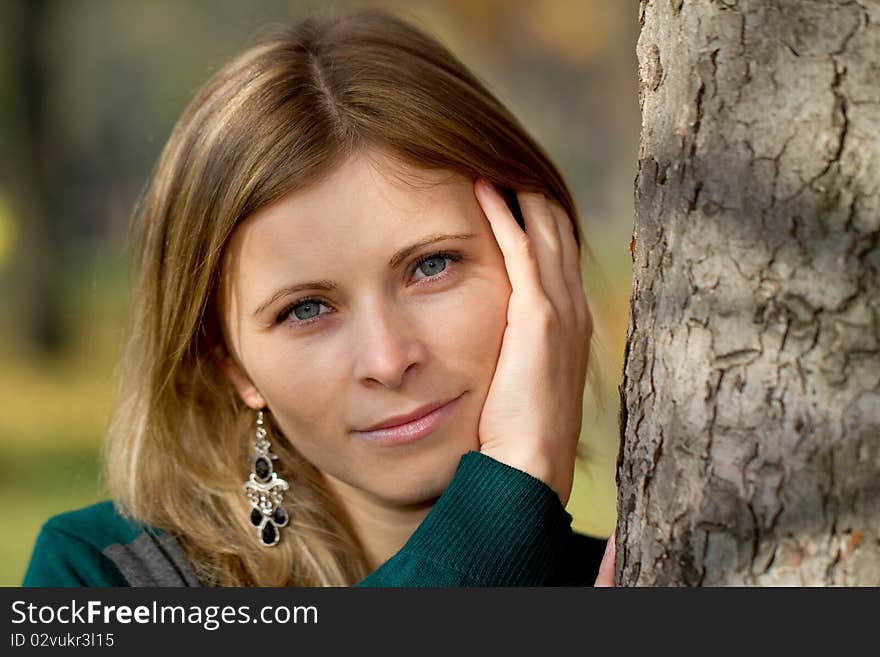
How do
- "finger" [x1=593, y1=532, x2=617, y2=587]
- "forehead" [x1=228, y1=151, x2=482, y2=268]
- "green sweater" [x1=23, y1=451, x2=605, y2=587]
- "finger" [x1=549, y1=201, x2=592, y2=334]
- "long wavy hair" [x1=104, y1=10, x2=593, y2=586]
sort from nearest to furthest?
1. "finger" [x1=593, y1=532, x2=617, y2=587]
2. "green sweater" [x1=23, y1=451, x2=605, y2=587]
3. "forehead" [x1=228, y1=151, x2=482, y2=268]
4. "long wavy hair" [x1=104, y1=10, x2=593, y2=586]
5. "finger" [x1=549, y1=201, x2=592, y2=334]

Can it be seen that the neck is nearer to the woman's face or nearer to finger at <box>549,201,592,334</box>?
the woman's face

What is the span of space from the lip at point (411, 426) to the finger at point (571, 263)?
14.6 inches

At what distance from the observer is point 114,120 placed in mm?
10758

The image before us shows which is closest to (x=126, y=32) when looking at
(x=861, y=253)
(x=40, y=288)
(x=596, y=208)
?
(x=40, y=288)

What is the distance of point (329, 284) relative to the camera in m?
2.14

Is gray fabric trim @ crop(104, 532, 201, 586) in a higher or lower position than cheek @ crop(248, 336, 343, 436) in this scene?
lower

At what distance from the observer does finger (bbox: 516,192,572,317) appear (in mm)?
2332

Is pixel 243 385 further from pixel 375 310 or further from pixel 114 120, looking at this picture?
pixel 114 120

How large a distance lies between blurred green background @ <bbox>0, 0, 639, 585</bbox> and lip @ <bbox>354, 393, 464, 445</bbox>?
19.7ft

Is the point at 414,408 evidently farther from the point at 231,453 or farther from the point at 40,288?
the point at 40,288

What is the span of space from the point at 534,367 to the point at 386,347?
1.07 ft

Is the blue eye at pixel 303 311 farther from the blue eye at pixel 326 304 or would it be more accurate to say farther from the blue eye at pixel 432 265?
the blue eye at pixel 432 265

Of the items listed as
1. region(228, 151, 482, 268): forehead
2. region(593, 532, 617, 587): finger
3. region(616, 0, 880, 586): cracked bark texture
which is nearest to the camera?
region(616, 0, 880, 586): cracked bark texture

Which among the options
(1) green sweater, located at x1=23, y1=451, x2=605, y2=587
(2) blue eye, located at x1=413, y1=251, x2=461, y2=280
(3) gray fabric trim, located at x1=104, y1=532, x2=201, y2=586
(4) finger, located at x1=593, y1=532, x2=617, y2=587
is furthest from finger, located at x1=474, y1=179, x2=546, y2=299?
(3) gray fabric trim, located at x1=104, y1=532, x2=201, y2=586
